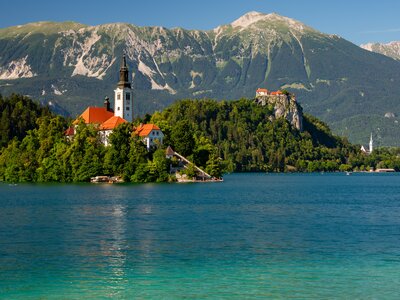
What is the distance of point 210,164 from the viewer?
18775 centimetres

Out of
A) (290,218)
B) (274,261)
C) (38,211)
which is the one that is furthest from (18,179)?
(274,261)

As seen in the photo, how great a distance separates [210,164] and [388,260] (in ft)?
452

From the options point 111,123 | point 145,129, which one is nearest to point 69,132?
point 111,123

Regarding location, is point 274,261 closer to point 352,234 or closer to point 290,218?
point 352,234

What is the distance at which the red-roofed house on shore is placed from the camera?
584ft

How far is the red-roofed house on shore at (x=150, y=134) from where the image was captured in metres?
178

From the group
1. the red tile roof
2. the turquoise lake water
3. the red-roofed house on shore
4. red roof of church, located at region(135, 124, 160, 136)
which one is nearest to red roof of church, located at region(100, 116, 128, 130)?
red roof of church, located at region(135, 124, 160, 136)

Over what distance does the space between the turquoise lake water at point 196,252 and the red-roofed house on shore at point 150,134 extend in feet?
269

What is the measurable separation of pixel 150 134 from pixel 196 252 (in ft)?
414

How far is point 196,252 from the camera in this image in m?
54.0

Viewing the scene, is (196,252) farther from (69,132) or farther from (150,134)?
(69,132)

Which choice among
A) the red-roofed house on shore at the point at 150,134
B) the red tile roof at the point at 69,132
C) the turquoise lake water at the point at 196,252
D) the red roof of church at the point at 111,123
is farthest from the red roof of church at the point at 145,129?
the turquoise lake water at the point at 196,252

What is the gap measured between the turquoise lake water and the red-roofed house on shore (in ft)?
269

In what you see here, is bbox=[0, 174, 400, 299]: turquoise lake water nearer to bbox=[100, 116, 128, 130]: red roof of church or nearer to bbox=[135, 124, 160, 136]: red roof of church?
bbox=[135, 124, 160, 136]: red roof of church
